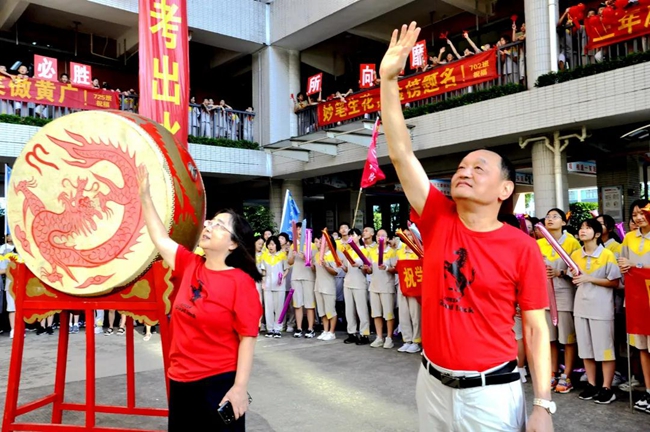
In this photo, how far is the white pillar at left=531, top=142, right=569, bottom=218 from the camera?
867 cm

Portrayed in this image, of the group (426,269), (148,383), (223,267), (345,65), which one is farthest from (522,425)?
(345,65)

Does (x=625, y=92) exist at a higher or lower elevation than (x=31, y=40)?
lower

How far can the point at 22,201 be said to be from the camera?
138 inches

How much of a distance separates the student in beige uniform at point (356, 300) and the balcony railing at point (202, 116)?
5713 millimetres

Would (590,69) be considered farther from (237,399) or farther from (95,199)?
(237,399)

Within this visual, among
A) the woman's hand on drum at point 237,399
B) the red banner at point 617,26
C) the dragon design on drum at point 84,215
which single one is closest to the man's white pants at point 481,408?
the woman's hand on drum at point 237,399

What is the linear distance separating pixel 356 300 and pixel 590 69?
4813 mm

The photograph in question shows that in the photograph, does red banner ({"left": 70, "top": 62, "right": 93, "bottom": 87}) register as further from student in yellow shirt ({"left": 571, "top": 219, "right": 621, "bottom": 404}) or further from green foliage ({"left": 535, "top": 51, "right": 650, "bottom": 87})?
student in yellow shirt ({"left": 571, "top": 219, "right": 621, "bottom": 404})

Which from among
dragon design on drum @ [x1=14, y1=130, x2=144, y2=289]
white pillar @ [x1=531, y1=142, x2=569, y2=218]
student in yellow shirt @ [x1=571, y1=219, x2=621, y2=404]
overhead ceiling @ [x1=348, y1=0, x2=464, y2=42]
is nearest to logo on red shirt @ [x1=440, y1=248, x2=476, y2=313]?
dragon design on drum @ [x1=14, y1=130, x2=144, y2=289]

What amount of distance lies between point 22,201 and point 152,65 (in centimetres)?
259

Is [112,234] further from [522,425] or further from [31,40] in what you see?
[31,40]

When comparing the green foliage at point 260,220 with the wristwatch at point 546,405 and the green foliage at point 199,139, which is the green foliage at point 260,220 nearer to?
the green foliage at point 199,139

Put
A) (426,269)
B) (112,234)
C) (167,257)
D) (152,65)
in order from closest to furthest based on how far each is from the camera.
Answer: (426,269) < (167,257) < (112,234) < (152,65)

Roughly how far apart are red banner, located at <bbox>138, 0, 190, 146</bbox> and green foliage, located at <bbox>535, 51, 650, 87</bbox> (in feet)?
18.3
